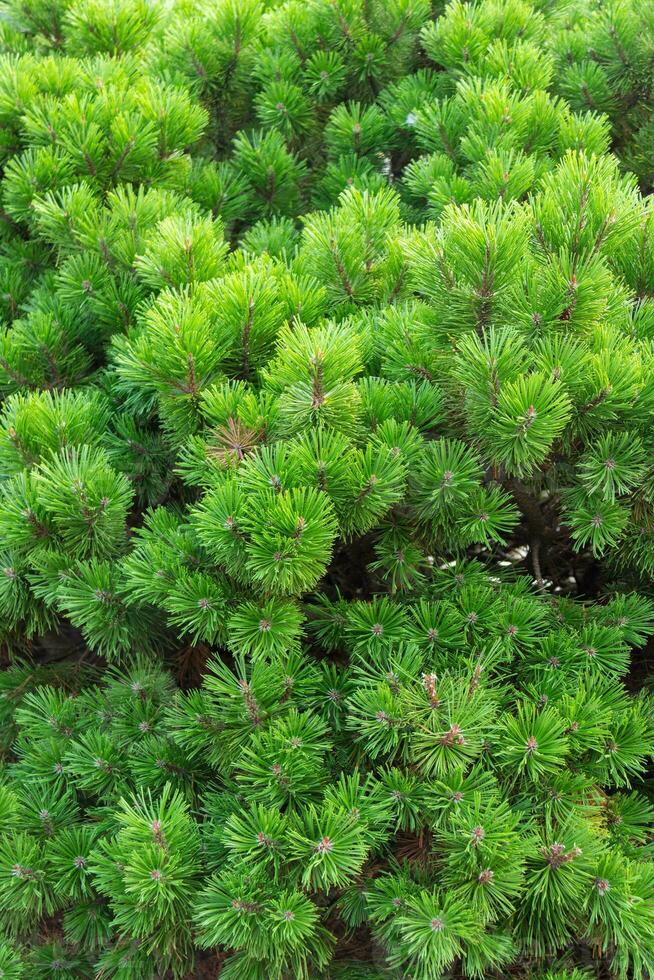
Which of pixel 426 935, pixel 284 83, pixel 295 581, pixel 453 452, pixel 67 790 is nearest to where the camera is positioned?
pixel 426 935

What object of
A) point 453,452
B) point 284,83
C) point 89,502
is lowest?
point 89,502

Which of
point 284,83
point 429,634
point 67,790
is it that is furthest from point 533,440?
point 284,83

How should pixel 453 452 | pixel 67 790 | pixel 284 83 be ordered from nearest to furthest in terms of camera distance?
pixel 453 452 < pixel 67 790 < pixel 284 83

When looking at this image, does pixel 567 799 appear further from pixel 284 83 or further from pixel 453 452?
pixel 284 83

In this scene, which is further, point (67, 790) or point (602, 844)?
point (67, 790)

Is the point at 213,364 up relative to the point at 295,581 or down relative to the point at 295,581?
up

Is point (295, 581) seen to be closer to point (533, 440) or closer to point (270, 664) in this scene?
point (270, 664)
